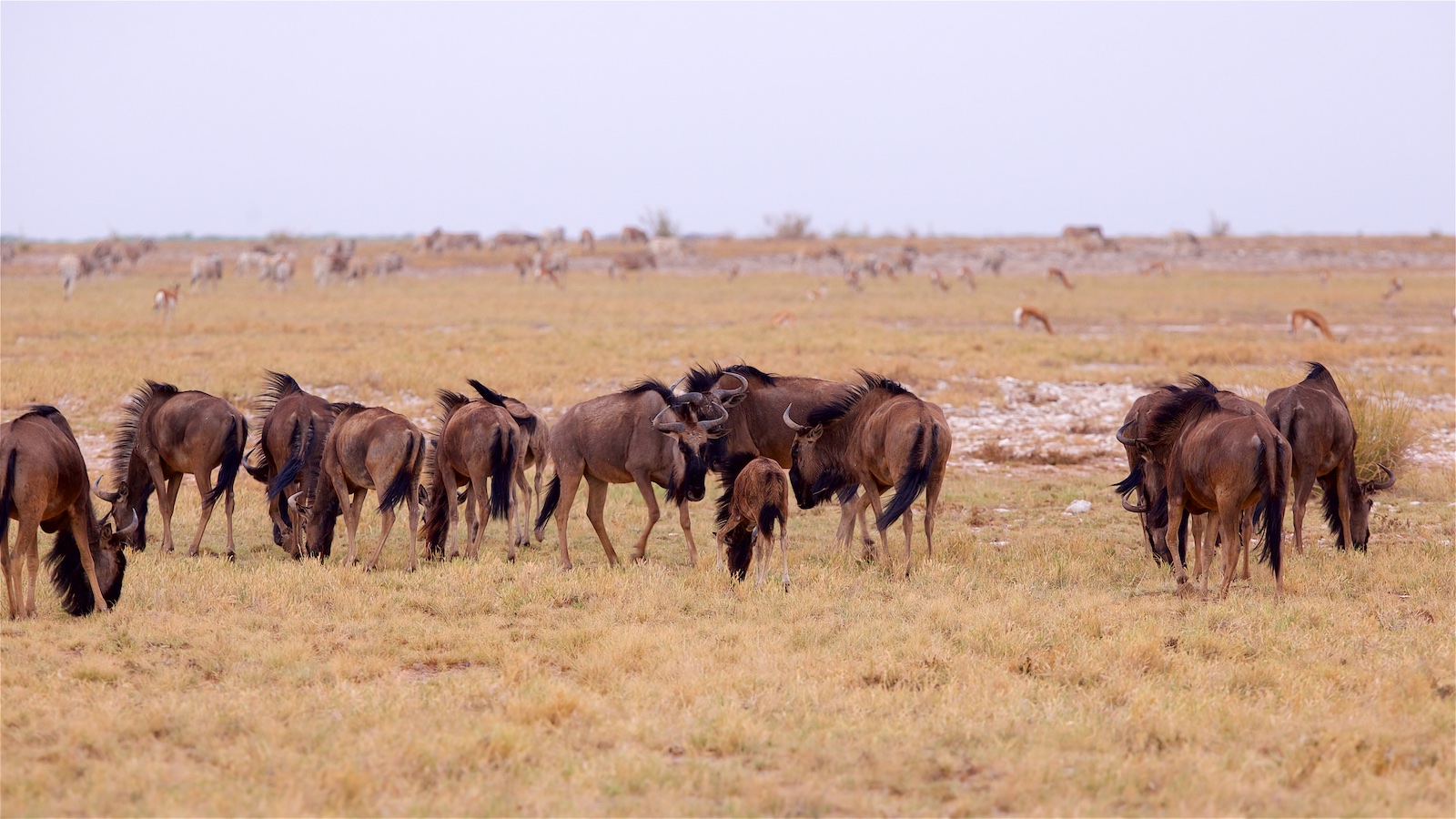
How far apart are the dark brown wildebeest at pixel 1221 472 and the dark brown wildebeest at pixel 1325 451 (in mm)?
1204

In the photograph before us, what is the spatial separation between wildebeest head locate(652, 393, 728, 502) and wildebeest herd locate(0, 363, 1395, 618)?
2 cm

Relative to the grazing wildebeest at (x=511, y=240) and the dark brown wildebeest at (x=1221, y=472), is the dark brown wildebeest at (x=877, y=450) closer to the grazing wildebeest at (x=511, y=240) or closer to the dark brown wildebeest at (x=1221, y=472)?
the dark brown wildebeest at (x=1221, y=472)

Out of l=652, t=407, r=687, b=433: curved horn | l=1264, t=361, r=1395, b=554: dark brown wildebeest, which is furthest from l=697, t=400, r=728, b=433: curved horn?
l=1264, t=361, r=1395, b=554: dark brown wildebeest

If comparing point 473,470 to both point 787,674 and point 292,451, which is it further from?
point 787,674

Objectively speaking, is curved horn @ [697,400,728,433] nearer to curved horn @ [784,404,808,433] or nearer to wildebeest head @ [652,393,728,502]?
wildebeest head @ [652,393,728,502]

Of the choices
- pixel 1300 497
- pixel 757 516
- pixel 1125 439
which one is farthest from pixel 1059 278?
pixel 757 516

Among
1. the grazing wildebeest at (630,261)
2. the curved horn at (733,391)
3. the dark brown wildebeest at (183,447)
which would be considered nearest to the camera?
the dark brown wildebeest at (183,447)

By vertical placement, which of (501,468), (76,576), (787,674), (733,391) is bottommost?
(787,674)

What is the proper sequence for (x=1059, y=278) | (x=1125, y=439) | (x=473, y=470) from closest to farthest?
(x=473, y=470)
(x=1125, y=439)
(x=1059, y=278)

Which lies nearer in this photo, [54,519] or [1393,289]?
[54,519]

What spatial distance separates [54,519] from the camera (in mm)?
7773

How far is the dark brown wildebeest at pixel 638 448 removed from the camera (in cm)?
999

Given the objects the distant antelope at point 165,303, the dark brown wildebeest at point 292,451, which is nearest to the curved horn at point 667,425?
the dark brown wildebeest at point 292,451

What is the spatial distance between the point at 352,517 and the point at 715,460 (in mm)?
3147
